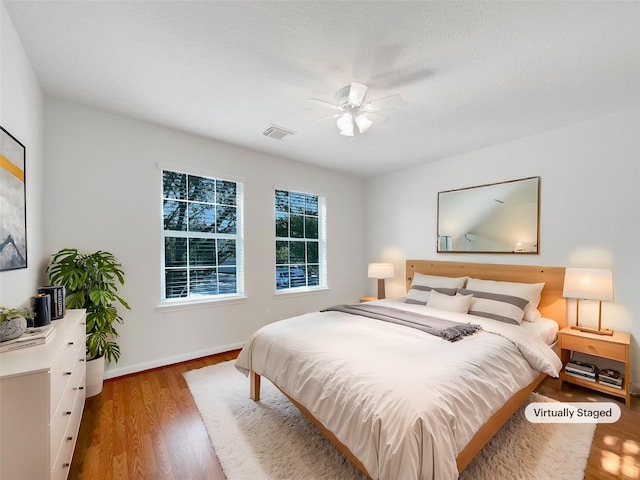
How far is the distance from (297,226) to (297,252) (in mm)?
409

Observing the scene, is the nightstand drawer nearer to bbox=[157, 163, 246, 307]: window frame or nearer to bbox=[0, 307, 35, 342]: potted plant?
bbox=[157, 163, 246, 307]: window frame

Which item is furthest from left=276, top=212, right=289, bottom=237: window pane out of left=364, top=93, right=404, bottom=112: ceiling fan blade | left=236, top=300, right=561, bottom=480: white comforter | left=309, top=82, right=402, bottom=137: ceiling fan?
left=364, top=93, right=404, bottom=112: ceiling fan blade

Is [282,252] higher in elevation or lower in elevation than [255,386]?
higher

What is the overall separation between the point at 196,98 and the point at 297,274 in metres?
2.75

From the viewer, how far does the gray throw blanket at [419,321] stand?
2215 millimetres

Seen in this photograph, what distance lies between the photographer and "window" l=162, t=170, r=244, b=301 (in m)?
3.26

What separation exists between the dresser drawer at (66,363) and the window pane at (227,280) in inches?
62.2

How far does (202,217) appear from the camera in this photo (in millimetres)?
3492

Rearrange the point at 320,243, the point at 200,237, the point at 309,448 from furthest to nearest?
the point at 320,243
the point at 200,237
the point at 309,448

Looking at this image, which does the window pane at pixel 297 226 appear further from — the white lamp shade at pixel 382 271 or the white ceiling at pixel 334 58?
the white ceiling at pixel 334 58

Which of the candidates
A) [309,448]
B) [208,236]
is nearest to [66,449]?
[309,448]

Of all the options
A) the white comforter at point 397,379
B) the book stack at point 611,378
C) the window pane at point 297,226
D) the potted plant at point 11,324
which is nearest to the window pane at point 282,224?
the window pane at point 297,226

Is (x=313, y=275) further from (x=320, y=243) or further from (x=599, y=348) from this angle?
(x=599, y=348)

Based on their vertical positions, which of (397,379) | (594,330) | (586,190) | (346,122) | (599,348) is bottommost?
(599,348)
